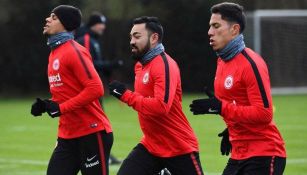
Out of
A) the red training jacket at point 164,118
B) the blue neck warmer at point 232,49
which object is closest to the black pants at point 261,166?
the blue neck warmer at point 232,49

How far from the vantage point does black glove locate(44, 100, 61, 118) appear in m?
8.02

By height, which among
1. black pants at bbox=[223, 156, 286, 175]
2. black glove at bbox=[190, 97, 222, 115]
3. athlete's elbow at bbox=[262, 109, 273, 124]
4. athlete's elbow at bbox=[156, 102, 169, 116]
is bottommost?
black pants at bbox=[223, 156, 286, 175]

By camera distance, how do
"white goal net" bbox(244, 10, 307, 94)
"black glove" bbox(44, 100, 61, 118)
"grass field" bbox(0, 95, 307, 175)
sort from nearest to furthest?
"black glove" bbox(44, 100, 61, 118) → "grass field" bbox(0, 95, 307, 175) → "white goal net" bbox(244, 10, 307, 94)

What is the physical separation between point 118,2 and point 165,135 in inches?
1096

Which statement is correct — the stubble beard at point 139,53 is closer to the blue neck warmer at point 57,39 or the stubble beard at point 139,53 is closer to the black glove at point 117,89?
the black glove at point 117,89

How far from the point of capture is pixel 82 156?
27.1 ft

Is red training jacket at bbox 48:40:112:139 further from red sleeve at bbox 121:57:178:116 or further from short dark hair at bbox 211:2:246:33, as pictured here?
short dark hair at bbox 211:2:246:33

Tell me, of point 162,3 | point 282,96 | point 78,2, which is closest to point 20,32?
point 78,2

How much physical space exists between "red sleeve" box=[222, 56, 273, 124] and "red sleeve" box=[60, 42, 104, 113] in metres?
1.77

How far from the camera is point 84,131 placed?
27.2ft

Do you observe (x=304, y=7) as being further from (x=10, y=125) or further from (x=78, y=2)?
(x=10, y=125)

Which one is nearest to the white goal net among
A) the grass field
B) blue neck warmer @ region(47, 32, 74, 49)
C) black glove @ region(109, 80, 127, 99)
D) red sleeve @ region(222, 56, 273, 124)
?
the grass field

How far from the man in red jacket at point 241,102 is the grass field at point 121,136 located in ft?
18.1

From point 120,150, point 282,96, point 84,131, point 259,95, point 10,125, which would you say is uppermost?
point 259,95
